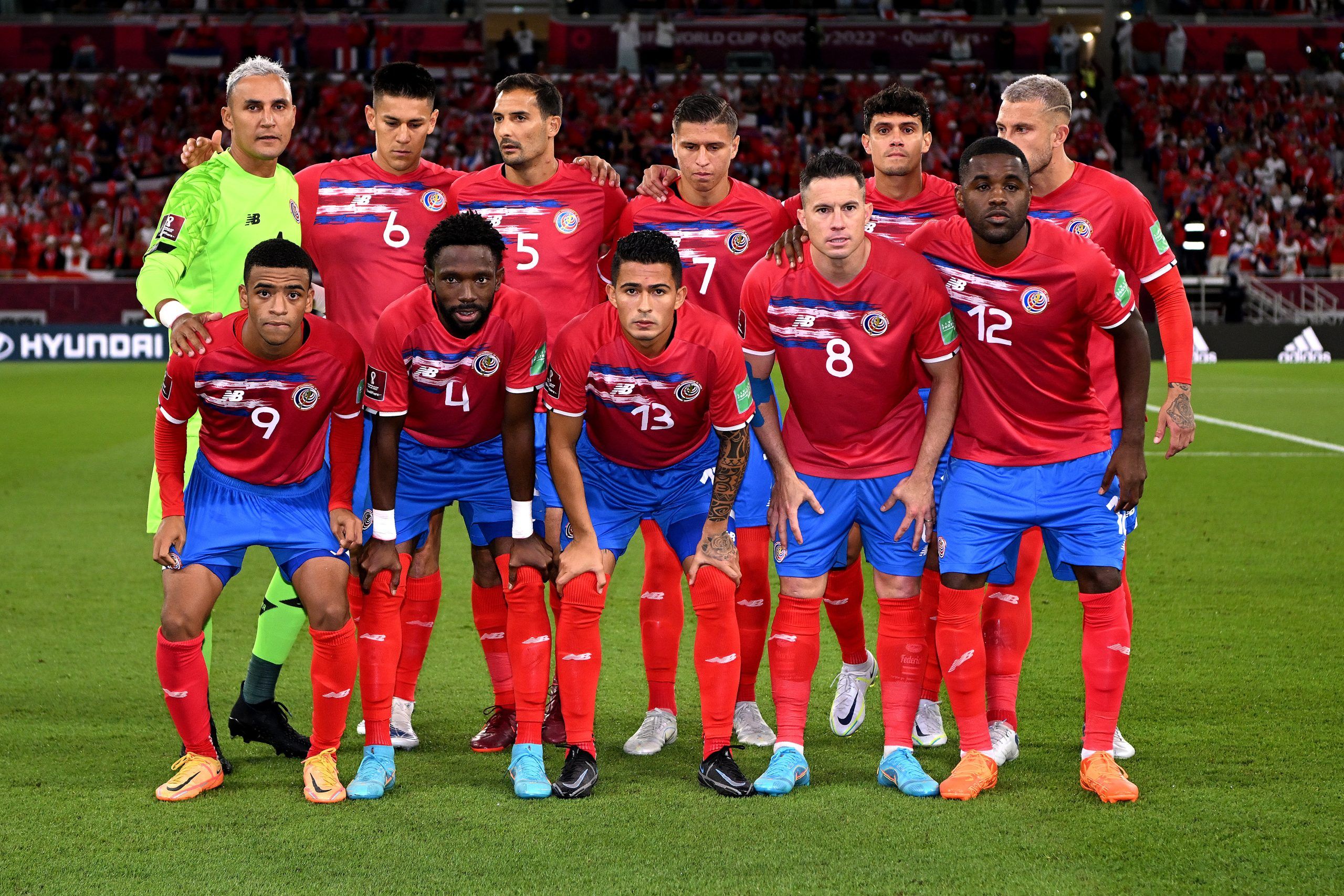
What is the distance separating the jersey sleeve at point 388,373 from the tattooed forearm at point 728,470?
1060mm

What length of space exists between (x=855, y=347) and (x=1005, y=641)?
1.22 metres

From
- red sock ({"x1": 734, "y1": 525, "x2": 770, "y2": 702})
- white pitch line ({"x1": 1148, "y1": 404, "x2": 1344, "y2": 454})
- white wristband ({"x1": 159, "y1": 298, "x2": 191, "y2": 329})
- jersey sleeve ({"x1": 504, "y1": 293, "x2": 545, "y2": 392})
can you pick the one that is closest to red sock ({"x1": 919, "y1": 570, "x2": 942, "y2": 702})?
red sock ({"x1": 734, "y1": 525, "x2": 770, "y2": 702})

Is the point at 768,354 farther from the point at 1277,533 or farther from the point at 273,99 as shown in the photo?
the point at 1277,533

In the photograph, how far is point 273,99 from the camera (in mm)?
4961

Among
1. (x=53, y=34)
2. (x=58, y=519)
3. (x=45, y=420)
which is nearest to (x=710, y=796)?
(x=58, y=519)

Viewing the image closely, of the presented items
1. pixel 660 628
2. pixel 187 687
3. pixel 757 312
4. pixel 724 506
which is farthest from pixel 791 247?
pixel 187 687

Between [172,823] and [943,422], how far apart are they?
271 cm

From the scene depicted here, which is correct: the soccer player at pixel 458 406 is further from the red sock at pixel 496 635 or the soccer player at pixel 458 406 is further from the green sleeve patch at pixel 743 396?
the green sleeve patch at pixel 743 396

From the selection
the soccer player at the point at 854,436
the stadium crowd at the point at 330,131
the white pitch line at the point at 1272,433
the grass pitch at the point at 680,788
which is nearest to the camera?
the grass pitch at the point at 680,788

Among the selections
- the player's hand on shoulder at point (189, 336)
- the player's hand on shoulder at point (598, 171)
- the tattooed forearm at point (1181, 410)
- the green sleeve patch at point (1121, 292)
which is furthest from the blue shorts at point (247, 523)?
the tattooed forearm at point (1181, 410)

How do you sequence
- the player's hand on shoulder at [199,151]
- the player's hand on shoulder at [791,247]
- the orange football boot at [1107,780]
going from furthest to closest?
the player's hand on shoulder at [199,151] → the player's hand on shoulder at [791,247] → the orange football boot at [1107,780]

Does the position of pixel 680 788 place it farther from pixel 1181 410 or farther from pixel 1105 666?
pixel 1181 410

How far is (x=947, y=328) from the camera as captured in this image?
4469 millimetres

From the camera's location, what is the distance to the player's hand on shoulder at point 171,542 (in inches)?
170
